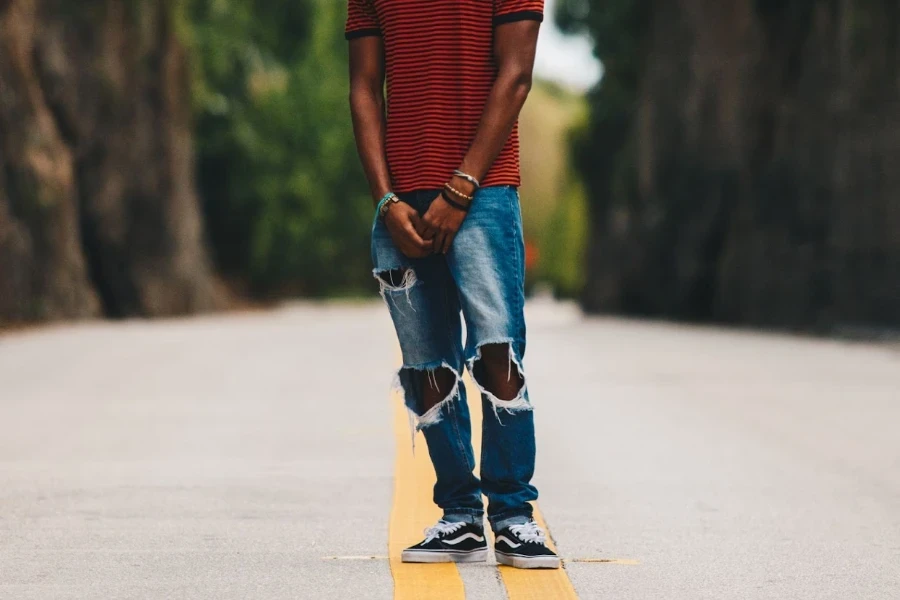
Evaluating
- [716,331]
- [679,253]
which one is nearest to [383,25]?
[716,331]

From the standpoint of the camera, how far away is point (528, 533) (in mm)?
4621

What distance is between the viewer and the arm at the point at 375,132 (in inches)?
176

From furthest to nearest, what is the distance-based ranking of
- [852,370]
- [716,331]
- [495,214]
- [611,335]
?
1. [716,331]
2. [611,335]
3. [852,370]
4. [495,214]

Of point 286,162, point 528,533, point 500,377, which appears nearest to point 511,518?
point 528,533

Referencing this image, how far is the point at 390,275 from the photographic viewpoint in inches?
182

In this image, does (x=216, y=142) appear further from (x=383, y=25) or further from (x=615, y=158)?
(x=383, y=25)

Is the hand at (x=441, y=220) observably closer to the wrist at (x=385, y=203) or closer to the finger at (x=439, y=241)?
the finger at (x=439, y=241)

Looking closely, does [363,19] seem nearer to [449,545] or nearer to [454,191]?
[454,191]

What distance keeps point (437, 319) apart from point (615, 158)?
3700 centimetres

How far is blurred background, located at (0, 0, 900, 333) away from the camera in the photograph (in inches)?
729

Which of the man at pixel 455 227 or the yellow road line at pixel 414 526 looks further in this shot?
the man at pixel 455 227

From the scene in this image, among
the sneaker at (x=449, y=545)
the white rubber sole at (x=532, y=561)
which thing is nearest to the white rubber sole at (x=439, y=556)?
the sneaker at (x=449, y=545)

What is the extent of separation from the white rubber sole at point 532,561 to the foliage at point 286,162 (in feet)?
124

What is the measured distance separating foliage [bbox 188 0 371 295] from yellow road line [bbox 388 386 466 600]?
3536cm
